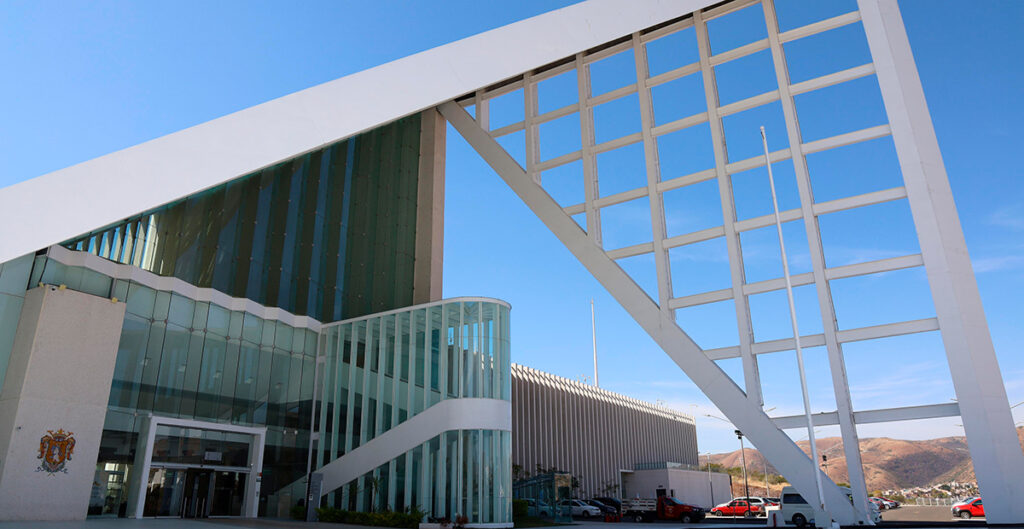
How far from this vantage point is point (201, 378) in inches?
942


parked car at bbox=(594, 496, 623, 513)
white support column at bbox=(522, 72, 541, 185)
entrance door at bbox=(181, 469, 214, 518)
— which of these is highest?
white support column at bbox=(522, 72, 541, 185)

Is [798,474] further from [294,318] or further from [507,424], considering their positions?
[294,318]

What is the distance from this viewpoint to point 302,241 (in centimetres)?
2934

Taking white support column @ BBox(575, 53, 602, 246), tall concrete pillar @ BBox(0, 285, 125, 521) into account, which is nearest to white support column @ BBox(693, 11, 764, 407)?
white support column @ BBox(575, 53, 602, 246)

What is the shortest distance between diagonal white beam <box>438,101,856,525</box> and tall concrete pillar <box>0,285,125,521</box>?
16466mm

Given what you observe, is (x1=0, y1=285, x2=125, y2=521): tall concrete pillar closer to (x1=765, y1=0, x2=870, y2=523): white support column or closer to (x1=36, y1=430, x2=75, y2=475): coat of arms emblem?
(x1=36, y1=430, x2=75, y2=475): coat of arms emblem

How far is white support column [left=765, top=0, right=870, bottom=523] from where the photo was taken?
20.7 meters

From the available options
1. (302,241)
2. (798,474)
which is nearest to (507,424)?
(798,474)

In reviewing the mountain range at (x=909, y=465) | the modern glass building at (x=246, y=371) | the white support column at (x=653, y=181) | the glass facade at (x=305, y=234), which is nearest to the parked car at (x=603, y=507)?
the glass facade at (x=305, y=234)

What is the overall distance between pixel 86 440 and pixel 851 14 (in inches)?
1121

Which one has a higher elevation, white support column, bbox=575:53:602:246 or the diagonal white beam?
white support column, bbox=575:53:602:246

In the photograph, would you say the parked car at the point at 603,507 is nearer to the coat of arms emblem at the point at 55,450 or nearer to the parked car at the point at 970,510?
the parked car at the point at 970,510

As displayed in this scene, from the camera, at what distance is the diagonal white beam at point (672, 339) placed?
21.5 m

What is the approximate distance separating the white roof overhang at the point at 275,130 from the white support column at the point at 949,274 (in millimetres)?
12827
